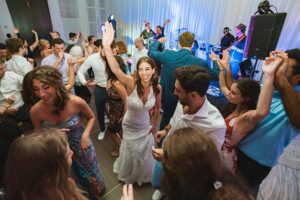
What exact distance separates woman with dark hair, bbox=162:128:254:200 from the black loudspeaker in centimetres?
271

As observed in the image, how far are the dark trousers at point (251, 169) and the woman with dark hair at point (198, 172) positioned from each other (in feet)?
2.37

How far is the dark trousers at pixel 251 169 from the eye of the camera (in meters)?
1.30

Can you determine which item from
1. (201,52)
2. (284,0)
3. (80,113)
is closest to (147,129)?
(80,113)

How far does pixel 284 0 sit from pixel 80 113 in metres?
5.54

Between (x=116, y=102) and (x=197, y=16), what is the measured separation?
5451 mm

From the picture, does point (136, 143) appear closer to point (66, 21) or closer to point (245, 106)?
point (245, 106)

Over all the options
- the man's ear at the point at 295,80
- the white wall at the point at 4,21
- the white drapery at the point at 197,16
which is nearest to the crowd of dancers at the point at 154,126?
the man's ear at the point at 295,80

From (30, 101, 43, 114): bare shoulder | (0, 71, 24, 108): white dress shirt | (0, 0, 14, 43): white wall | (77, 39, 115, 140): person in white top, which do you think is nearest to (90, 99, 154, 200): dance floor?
(77, 39, 115, 140): person in white top

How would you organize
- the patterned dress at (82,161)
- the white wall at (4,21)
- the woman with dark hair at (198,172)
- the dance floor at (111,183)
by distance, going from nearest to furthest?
the woman with dark hair at (198,172) < the patterned dress at (82,161) < the dance floor at (111,183) < the white wall at (4,21)

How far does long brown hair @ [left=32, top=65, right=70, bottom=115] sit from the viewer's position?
1.28m

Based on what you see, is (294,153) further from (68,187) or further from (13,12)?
(13,12)

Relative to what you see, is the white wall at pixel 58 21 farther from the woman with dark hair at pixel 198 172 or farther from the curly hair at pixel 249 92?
the woman with dark hair at pixel 198 172

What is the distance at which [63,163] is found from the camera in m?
0.77

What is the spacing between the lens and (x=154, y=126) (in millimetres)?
2010
